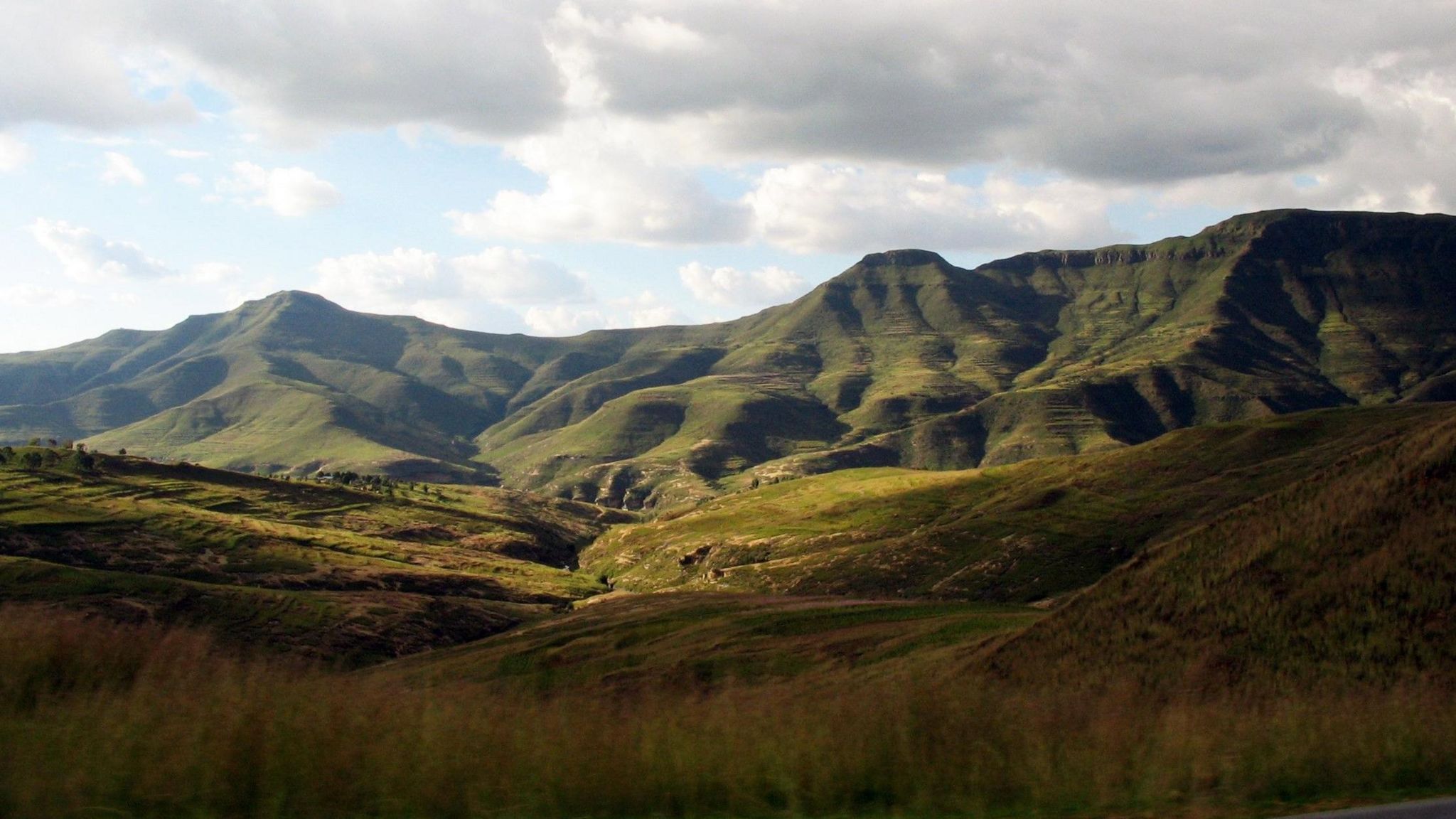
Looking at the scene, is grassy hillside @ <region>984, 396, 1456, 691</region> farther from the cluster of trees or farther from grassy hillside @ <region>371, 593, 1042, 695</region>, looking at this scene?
the cluster of trees

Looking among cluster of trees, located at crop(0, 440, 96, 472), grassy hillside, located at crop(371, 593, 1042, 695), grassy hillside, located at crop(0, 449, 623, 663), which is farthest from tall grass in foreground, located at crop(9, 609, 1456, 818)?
cluster of trees, located at crop(0, 440, 96, 472)

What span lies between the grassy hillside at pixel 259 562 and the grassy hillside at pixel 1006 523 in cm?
2449

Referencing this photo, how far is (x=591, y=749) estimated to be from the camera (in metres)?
11.9

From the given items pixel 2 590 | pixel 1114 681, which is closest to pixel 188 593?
pixel 2 590

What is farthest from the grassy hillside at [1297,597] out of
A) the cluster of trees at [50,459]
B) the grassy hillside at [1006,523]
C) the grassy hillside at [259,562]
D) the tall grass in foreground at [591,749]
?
the cluster of trees at [50,459]

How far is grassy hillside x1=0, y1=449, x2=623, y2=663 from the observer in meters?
93.9

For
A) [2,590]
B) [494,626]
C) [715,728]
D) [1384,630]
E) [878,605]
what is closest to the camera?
[715,728]

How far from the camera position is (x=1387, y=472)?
27078 mm

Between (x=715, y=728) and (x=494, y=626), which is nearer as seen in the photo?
(x=715, y=728)

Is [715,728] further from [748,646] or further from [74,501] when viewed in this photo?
[74,501]

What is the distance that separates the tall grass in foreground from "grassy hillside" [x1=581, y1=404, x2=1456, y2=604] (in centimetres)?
9281

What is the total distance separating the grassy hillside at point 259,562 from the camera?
3698 inches

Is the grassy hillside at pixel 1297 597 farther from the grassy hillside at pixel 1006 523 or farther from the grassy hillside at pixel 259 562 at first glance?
the grassy hillside at pixel 1006 523

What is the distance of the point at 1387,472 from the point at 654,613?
62614mm
